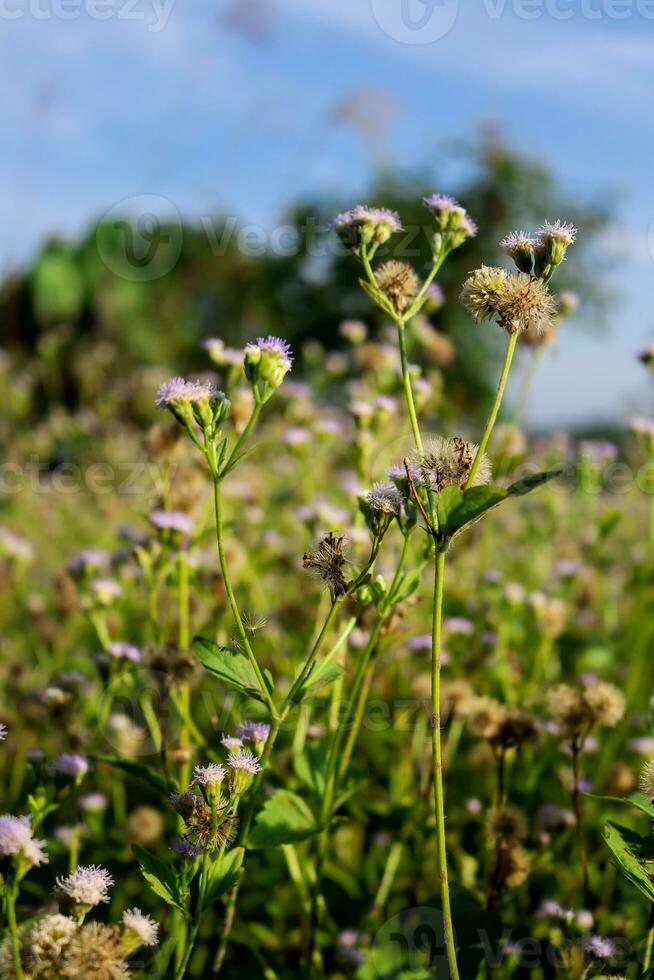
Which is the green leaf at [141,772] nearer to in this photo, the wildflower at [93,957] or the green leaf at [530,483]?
the wildflower at [93,957]

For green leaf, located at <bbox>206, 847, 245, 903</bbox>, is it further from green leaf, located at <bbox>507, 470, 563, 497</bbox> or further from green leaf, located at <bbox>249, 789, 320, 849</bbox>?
green leaf, located at <bbox>507, 470, 563, 497</bbox>

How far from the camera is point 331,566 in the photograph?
114 cm

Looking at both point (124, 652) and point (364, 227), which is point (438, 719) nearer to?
point (364, 227)

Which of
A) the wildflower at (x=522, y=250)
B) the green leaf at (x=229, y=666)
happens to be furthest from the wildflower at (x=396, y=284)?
the green leaf at (x=229, y=666)

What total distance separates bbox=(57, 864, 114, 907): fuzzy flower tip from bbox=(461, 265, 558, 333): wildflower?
76cm

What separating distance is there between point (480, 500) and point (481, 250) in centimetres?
832

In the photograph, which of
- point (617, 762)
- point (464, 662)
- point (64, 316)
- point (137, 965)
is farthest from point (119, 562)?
point (64, 316)

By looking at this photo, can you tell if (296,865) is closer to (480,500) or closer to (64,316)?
(480,500)

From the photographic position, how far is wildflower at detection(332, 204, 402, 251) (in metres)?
1.26

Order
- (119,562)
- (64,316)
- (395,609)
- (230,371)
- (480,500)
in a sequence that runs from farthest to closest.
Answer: (64,316) < (119,562) < (230,371) < (395,609) < (480,500)

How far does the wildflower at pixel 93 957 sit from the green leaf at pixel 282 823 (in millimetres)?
291

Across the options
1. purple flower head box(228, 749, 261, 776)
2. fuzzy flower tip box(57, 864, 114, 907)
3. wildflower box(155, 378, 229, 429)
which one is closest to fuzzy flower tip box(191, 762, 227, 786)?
purple flower head box(228, 749, 261, 776)

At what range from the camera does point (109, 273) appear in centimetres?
879

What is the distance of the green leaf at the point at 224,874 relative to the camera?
1072 mm
